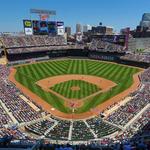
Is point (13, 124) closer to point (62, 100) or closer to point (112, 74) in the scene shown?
point (62, 100)

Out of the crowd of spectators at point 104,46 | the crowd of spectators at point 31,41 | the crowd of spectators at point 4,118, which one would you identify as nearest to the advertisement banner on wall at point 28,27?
the crowd of spectators at point 31,41

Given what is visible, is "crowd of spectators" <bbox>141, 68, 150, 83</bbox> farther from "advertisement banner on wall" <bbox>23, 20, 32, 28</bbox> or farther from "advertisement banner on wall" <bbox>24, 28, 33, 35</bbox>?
"advertisement banner on wall" <bbox>23, 20, 32, 28</bbox>

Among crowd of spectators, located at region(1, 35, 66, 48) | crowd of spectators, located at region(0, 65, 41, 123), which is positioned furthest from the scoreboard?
crowd of spectators, located at region(0, 65, 41, 123)

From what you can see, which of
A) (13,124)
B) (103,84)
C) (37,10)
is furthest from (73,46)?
(13,124)

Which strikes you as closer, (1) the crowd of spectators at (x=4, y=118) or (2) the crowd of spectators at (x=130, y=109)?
(1) the crowd of spectators at (x=4, y=118)

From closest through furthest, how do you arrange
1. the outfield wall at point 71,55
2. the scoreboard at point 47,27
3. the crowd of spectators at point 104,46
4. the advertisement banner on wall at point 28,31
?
the outfield wall at point 71,55
the crowd of spectators at point 104,46
the advertisement banner on wall at point 28,31
the scoreboard at point 47,27

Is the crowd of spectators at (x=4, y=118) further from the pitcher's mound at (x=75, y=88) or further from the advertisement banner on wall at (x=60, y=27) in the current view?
the advertisement banner on wall at (x=60, y=27)

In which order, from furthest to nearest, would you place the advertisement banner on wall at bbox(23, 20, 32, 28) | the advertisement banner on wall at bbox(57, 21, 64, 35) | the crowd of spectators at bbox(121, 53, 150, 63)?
1. the advertisement banner on wall at bbox(57, 21, 64, 35)
2. the advertisement banner on wall at bbox(23, 20, 32, 28)
3. the crowd of spectators at bbox(121, 53, 150, 63)

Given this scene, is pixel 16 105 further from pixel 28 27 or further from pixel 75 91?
pixel 28 27
